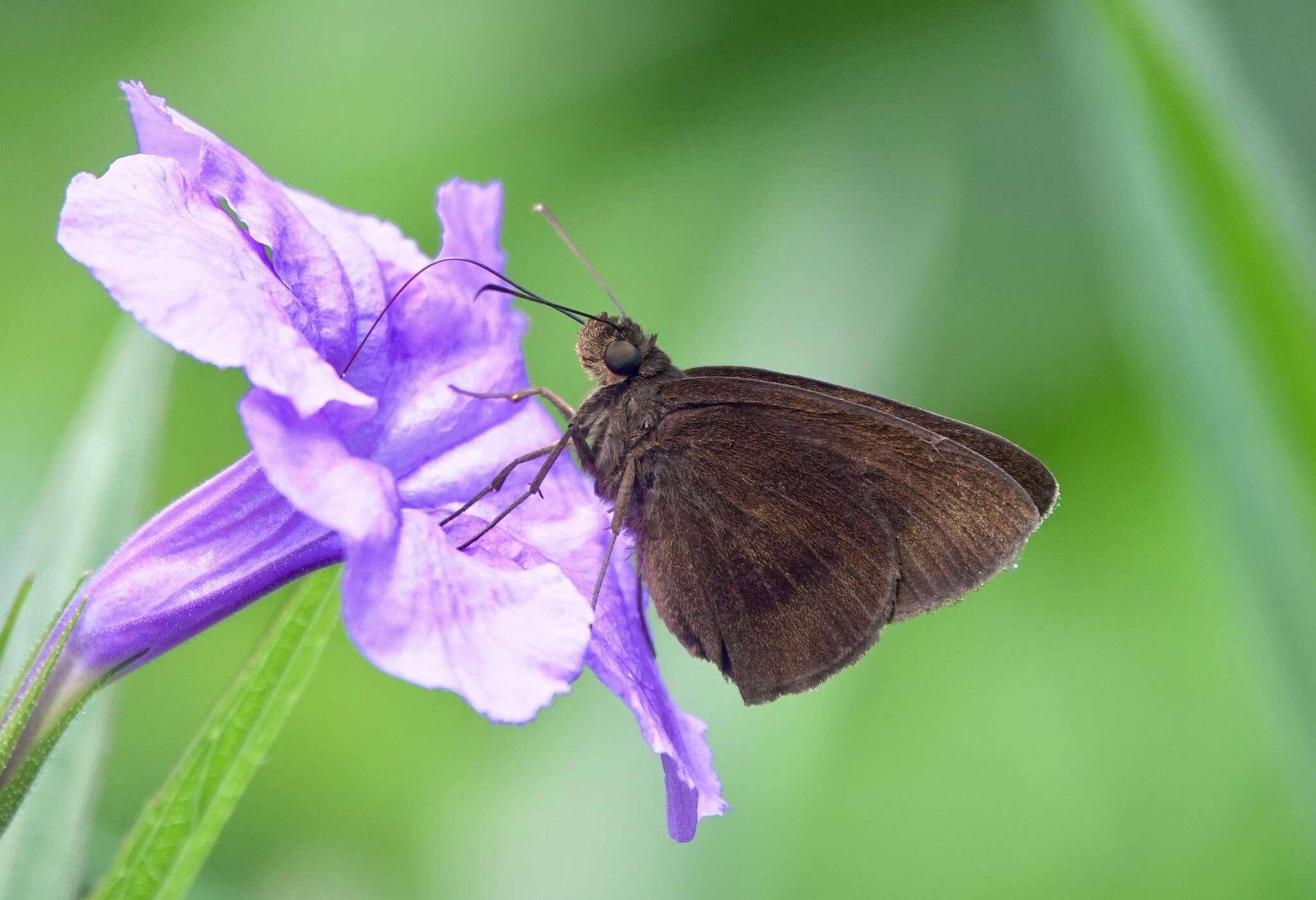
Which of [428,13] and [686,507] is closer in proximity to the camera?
[686,507]

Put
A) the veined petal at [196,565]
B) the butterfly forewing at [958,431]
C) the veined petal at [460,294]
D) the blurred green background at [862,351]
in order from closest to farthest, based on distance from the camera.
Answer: the veined petal at [196,565] < the blurred green background at [862,351] < the veined petal at [460,294] < the butterfly forewing at [958,431]

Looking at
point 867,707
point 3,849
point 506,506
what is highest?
point 506,506

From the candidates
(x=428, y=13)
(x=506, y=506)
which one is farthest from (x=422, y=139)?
(x=506, y=506)

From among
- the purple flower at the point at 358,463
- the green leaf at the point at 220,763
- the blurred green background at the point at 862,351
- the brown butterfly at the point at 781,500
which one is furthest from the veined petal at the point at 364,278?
the blurred green background at the point at 862,351

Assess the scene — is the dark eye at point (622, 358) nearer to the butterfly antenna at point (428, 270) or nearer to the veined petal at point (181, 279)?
the butterfly antenna at point (428, 270)

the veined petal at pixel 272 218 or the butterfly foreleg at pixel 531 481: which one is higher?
the veined petal at pixel 272 218

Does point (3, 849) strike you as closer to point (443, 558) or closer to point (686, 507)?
point (443, 558)

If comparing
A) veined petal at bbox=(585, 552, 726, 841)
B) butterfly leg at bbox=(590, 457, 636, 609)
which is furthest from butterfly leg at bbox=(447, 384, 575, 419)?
veined petal at bbox=(585, 552, 726, 841)
